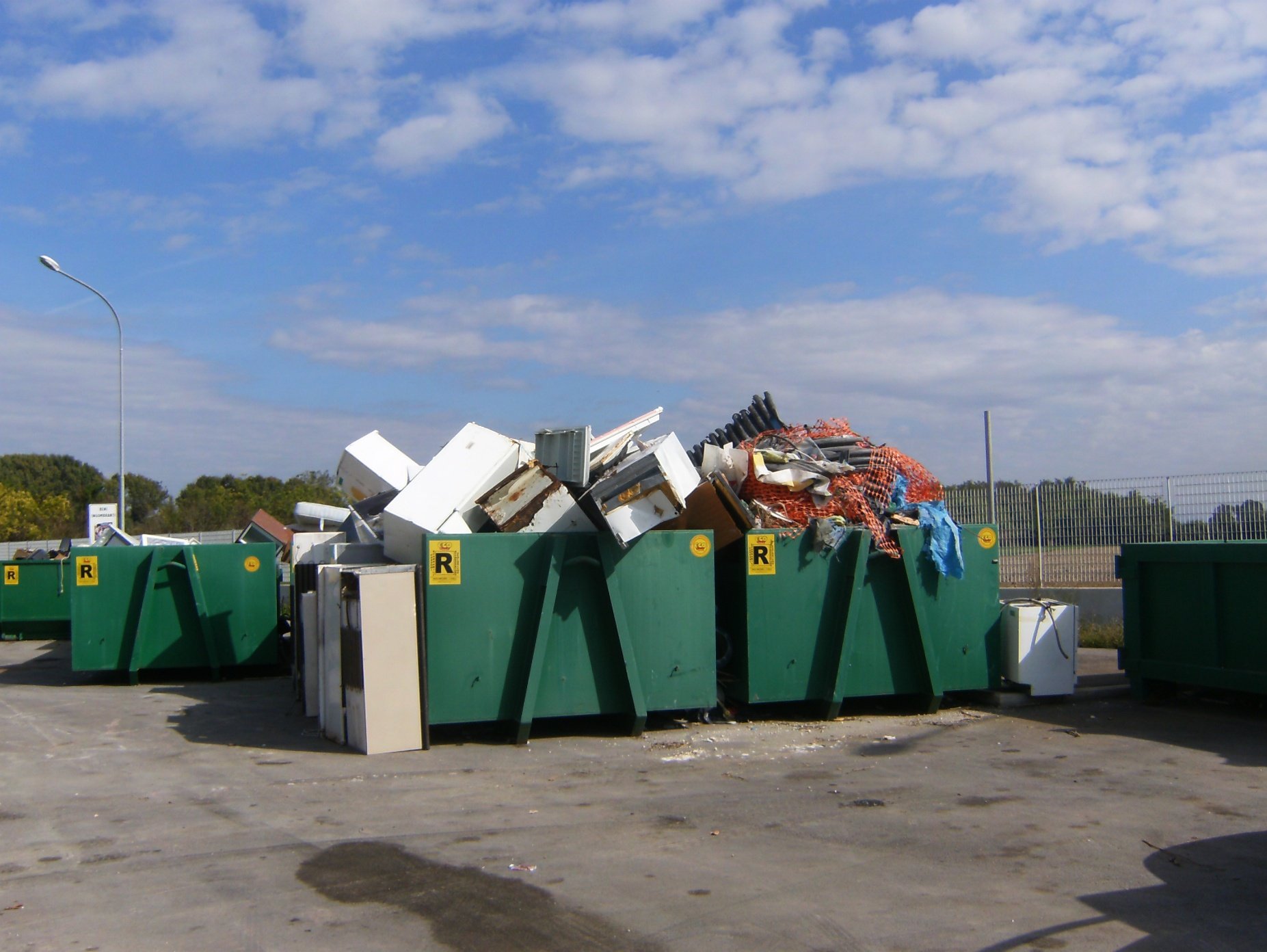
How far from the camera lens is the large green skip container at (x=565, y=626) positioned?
8.23 m

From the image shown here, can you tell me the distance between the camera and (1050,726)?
902 cm

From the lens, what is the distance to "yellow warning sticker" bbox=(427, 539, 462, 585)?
26.8ft

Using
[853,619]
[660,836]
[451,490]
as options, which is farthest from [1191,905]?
[451,490]

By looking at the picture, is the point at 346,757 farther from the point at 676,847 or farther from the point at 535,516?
the point at 676,847

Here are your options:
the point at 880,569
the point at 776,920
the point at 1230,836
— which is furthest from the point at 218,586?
the point at 1230,836

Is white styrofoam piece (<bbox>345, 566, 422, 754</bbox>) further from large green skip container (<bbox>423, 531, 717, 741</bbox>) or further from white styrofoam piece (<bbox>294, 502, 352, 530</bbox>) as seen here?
white styrofoam piece (<bbox>294, 502, 352, 530</bbox>)

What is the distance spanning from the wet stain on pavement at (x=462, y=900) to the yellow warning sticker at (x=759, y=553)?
4.12 metres

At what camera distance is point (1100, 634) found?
1420cm

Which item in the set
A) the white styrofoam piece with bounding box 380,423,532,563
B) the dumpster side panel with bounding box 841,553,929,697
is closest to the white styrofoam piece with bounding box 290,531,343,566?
the white styrofoam piece with bounding box 380,423,532,563

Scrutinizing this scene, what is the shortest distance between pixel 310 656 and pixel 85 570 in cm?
413

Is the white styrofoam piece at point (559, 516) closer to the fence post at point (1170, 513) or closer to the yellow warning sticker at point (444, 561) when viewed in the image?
the yellow warning sticker at point (444, 561)

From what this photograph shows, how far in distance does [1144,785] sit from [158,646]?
34.2 feet

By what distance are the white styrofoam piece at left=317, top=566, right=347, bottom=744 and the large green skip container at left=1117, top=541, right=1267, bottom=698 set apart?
23.3ft

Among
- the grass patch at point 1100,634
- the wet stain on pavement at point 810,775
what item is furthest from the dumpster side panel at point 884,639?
the grass patch at point 1100,634
